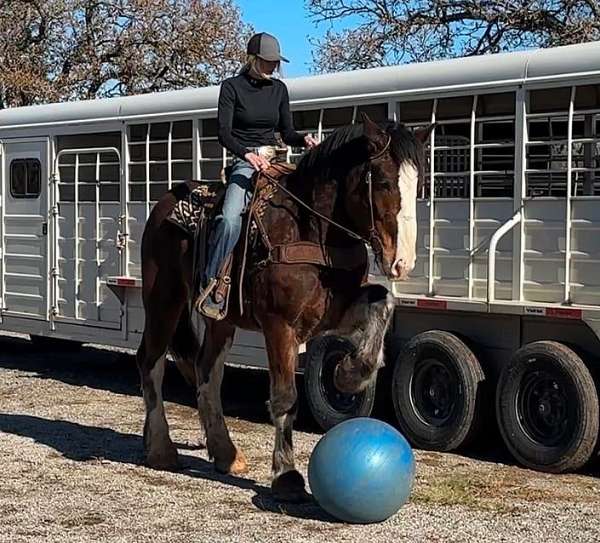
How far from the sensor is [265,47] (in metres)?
7.56

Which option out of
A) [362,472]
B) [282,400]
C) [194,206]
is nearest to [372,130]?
[282,400]

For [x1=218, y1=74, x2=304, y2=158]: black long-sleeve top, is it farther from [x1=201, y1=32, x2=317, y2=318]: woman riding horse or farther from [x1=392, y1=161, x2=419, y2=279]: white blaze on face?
[x1=392, y1=161, x2=419, y2=279]: white blaze on face

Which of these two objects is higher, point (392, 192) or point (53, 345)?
point (392, 192)

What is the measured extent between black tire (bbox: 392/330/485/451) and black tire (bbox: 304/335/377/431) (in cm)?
52

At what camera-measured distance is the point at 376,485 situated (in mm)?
6414

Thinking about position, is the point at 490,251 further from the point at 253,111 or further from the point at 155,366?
the point at 155,366

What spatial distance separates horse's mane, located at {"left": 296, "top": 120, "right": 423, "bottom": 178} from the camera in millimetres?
6520

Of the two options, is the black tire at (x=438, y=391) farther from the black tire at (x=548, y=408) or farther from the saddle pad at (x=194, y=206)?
the saddle pad at (x=194, y=206)

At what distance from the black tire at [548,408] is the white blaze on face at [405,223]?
7.38 ft

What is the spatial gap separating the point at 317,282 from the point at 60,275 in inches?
260

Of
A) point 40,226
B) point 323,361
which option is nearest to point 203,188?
point 323,361

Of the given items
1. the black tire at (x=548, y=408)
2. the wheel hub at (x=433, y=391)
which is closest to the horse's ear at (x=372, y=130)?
the black tire at (x=548, y=408)

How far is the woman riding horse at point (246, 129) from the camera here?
7438 mm

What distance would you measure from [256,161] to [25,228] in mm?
6976
